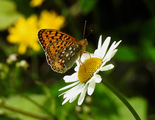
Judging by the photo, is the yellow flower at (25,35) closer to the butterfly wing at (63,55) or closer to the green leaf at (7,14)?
the green leaf at (7,14)

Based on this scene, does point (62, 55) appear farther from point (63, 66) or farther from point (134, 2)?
point (134, 2)

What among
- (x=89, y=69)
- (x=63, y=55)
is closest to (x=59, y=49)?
(x=63, y=55)

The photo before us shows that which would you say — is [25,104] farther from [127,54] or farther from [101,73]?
[127,54]

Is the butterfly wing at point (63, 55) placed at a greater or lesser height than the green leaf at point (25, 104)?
greater

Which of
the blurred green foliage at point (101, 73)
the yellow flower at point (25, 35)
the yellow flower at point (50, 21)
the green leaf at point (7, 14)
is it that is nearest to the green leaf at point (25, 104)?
the blurred green foliage at point (101, 73)

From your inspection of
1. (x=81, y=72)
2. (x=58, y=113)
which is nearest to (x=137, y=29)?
(x=58, y=113)
